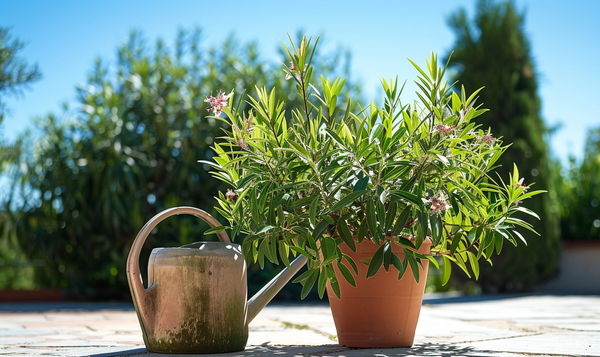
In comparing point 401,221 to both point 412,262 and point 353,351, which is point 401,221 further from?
point 353,351

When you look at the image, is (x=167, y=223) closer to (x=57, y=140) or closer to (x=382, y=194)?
(x=57, y=140)

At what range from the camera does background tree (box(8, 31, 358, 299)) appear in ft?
16.7

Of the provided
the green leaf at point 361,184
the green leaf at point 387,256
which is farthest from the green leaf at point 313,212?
the green leaf at point 387,256

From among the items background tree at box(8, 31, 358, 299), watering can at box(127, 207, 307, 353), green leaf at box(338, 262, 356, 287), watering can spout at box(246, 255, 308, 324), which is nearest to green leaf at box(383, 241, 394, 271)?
green leaf at box(338, 262, 356, 287)

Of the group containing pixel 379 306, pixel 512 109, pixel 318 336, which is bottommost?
pixel 318 336

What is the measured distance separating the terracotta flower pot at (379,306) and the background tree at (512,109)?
209 inches

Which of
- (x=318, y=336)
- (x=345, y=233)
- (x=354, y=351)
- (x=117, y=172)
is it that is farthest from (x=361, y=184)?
(x=117, y=172)

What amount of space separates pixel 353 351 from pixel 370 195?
1.68 feet

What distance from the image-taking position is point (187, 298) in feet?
5.45

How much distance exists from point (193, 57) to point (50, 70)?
141 cm

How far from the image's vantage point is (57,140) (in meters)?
5.31

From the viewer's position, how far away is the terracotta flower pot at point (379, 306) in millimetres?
1801

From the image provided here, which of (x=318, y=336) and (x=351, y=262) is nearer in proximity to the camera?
(x=351, y=262)

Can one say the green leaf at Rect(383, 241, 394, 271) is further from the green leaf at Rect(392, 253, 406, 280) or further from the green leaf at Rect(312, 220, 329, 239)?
the green leaf at Rect(312, 220, 329, 239)
